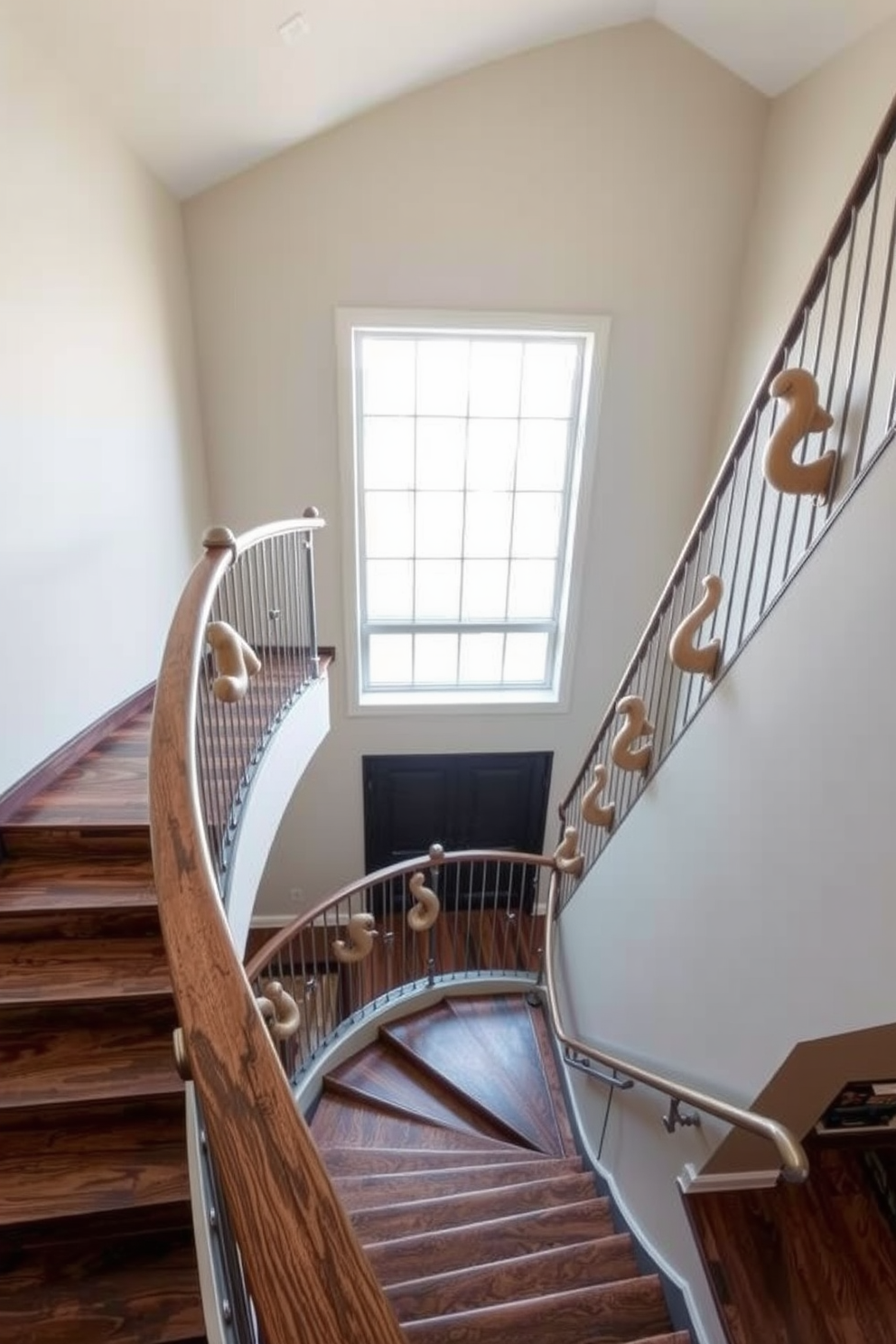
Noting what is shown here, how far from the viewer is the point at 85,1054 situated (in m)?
1.58

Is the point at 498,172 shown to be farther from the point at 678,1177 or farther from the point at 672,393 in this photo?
the point at 678,1177

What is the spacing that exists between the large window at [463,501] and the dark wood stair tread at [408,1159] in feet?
8.58

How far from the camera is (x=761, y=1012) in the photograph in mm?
1468

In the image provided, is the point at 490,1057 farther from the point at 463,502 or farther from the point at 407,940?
the point at 463,502

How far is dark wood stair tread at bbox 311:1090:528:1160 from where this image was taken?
2900 millimetres

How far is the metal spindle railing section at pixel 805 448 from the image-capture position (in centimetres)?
137

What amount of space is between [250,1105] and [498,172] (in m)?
4.32

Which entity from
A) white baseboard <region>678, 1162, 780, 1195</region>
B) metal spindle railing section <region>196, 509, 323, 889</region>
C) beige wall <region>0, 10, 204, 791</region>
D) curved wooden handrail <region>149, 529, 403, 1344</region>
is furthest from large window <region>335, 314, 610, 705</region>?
curved wooden handrail <region>149, 529, 403, 1344</region>

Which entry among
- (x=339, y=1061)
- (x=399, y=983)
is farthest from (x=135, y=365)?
(x=399, y=983)

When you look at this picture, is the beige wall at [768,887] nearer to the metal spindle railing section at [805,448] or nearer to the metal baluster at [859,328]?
the metal spindle railing section at [805,448]

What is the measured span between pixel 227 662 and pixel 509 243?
10.3 ft

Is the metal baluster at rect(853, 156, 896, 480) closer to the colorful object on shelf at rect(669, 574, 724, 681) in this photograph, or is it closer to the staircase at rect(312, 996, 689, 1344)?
the colorful object on shelf at rect(669, 574, 724, 681)

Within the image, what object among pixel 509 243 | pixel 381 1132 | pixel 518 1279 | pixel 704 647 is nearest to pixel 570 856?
pixel 381 1132

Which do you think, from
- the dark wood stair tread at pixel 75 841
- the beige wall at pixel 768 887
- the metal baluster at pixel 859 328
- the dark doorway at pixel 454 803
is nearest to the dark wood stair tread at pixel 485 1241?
the beige wall at pixel 768 887
